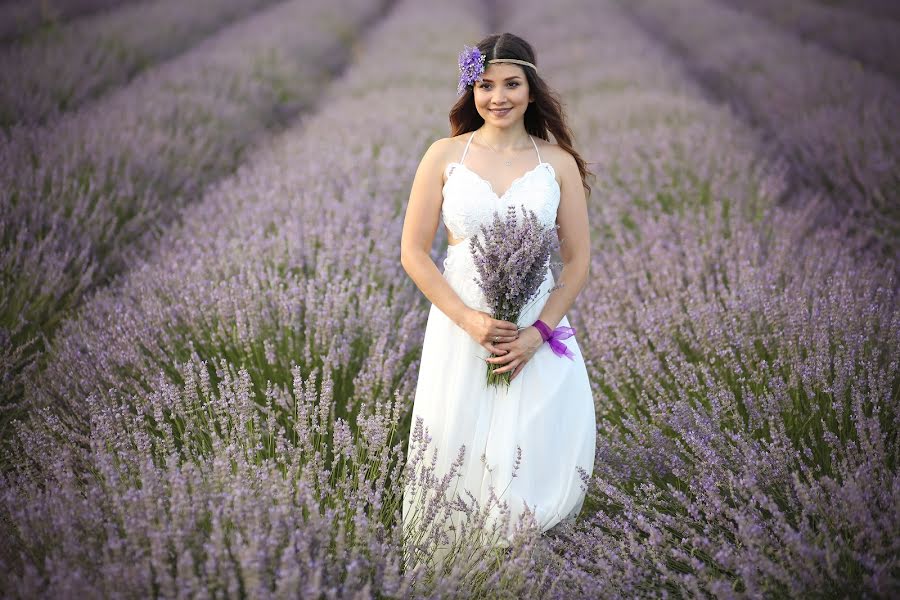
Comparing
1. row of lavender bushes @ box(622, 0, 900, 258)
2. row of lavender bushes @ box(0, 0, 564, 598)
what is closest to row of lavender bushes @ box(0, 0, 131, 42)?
row of lavender bushes @ box(0, 0, 564, 598)

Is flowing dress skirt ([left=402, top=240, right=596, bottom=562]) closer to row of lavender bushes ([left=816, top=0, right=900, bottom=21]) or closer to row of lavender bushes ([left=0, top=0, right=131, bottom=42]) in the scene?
row of lavender bushes ([left=0, top=0, right=131, bottom=42])

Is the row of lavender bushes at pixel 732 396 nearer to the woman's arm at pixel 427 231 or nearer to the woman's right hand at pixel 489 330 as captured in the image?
the woman's right hand at pixel 489 330

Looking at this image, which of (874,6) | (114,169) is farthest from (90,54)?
(874,6)

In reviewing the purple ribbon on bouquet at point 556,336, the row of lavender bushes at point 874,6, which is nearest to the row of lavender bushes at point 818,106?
the row of lavender bushes at point 874,6

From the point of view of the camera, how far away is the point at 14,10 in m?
5.73

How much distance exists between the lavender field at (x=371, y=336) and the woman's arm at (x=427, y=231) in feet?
1.08

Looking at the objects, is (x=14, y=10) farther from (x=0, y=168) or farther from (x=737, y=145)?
(x=737, y=145)

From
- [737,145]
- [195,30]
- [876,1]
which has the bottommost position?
[195,30]

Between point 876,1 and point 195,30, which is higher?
point 876,1

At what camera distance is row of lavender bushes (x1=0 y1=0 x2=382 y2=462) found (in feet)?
7.94

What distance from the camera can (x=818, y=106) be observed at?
4.89 metres

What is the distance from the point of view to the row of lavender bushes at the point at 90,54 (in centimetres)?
418

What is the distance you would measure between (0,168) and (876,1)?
7.79 m

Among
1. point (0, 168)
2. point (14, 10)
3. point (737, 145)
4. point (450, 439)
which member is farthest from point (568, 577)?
point (14, 10)
